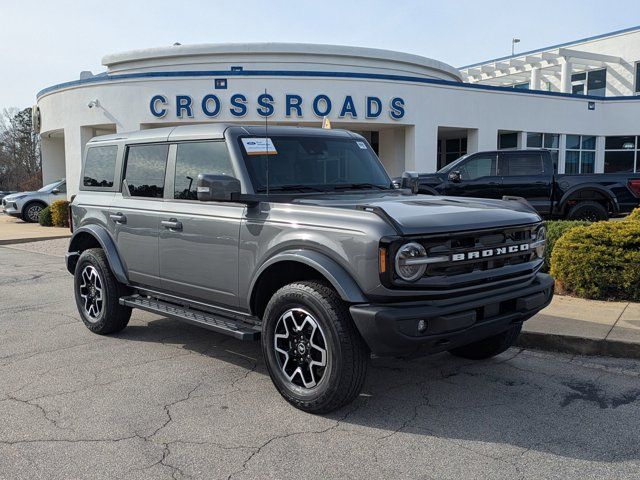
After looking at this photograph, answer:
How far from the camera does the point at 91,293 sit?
244 inches

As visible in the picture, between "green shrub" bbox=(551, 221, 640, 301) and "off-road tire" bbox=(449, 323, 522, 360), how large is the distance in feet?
8.32

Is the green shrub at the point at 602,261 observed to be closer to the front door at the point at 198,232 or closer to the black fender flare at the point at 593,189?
the black fender flare at the point at 593,189

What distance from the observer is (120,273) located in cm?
576

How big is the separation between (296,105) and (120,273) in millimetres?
14952

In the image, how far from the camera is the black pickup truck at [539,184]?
11.4 m

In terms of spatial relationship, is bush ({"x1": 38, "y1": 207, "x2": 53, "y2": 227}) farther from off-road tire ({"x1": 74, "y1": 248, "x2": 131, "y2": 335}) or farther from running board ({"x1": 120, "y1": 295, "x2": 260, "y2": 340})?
running board ({"x1": 120, "y1": 295, "x2": 260, "y2": 340})

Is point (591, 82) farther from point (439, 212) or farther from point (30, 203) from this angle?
point (439, 212)

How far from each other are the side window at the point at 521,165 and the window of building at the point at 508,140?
1190cm

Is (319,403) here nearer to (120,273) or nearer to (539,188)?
(120,273)

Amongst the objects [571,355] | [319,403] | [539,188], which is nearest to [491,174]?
[539,188]

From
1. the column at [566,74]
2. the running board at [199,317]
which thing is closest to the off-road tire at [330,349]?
the running board at [199,317]

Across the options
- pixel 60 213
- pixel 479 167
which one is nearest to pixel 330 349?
pixel 479 167

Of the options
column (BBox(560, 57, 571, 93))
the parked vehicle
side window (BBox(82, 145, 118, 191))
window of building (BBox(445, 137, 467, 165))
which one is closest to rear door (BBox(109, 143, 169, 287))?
side window (BBox(82, 145, 118, 191))

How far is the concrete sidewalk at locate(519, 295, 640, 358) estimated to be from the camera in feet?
17.6
